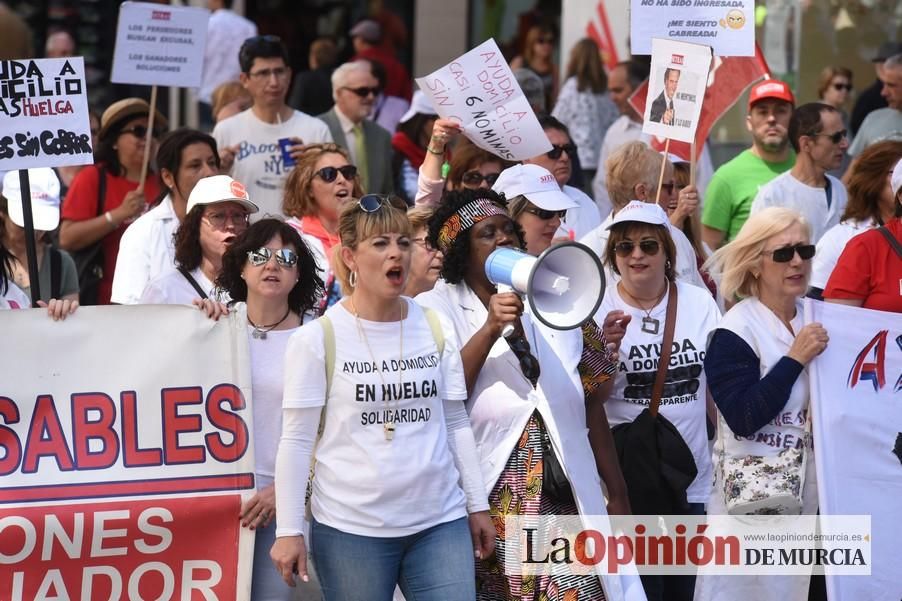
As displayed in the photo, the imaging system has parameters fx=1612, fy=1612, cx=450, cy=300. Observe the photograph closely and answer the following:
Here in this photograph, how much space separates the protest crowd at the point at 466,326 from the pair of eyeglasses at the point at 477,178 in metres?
0.01

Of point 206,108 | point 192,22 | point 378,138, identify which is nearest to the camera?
point 192,22

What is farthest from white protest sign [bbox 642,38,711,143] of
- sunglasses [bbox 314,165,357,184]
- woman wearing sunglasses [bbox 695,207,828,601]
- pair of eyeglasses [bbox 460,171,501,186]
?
sunglasses [bbox 314,165,357,184]

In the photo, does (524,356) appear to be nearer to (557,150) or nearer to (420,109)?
(557,150)

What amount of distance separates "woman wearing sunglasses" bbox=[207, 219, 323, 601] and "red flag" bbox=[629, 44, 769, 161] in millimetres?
3295

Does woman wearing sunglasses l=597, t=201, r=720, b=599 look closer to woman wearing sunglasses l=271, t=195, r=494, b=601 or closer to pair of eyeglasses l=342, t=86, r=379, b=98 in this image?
woman wearing sunglasses l=271, t=195, r=494, b=601

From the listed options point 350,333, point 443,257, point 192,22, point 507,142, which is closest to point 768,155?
point 507,142

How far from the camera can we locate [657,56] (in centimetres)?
759

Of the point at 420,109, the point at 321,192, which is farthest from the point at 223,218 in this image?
the point at 420,109

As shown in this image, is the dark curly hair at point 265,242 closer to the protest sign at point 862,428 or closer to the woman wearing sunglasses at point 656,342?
the woman wearing sunglasses at point 656,342

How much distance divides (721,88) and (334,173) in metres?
2.55

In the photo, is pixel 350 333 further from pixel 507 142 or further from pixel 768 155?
pixel 768 155

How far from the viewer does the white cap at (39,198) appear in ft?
25.4

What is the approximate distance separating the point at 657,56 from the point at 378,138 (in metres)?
3.05

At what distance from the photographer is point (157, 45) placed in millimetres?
8797
